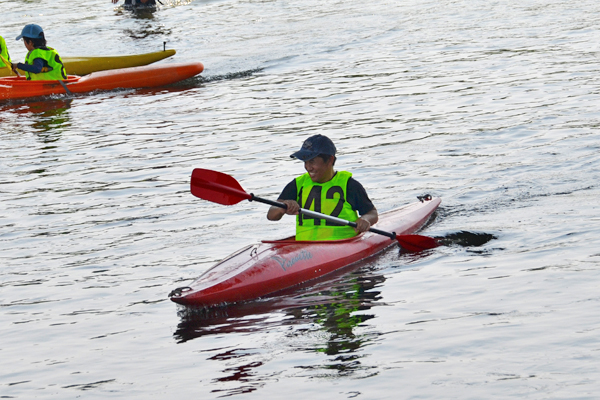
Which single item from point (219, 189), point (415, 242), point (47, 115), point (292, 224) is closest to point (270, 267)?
point (219, 189)

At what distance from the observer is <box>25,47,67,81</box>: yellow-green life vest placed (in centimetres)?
1456

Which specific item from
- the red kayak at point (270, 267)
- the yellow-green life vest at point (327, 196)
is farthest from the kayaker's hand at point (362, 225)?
the red kayak at point (270, 267)

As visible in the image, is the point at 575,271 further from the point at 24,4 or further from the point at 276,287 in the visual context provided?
the point at 24,4

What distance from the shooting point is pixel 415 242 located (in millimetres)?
7051

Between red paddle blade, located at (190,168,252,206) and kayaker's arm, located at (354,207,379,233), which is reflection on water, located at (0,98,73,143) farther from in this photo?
kayaker's arm, located at (354,207,379,233)

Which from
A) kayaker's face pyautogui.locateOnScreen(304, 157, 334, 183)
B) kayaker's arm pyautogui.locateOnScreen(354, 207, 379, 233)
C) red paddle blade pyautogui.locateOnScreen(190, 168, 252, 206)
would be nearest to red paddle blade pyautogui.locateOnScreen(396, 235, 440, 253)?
kayaker's arm pyautogui.locateOnScreen(354, 207, 379, 233)

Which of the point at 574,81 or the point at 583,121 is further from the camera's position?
Answer: the point at 574,81

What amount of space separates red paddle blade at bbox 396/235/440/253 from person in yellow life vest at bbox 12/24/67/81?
9.31 meters

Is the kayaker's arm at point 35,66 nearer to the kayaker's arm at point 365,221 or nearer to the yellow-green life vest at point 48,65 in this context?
the yellow-green life vest at point 48,65

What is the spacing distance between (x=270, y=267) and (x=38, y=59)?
391 inches

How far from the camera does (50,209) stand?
8.82 metres

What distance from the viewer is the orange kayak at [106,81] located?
1502 cm

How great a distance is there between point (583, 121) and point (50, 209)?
6.69 m

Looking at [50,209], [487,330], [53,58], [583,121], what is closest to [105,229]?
[50,209]
